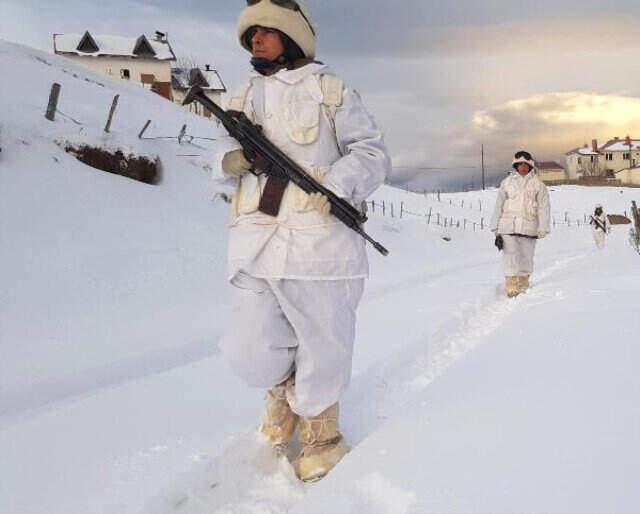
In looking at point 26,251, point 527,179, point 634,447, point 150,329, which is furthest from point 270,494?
point 527,179

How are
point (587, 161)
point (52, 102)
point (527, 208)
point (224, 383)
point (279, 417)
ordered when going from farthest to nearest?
point (587, 161)
point (52, 102)
point (527, 208)
point (224, 383)
point (279, 417)

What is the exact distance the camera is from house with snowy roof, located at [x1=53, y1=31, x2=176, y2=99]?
48.0 metres

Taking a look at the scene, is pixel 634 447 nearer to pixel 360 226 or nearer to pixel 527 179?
pixel 360 226

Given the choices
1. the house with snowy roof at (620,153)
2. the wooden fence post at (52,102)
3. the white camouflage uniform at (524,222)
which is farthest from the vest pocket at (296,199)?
the house with snowy roof at (620,153)

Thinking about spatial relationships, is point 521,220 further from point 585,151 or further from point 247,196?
point 585,151

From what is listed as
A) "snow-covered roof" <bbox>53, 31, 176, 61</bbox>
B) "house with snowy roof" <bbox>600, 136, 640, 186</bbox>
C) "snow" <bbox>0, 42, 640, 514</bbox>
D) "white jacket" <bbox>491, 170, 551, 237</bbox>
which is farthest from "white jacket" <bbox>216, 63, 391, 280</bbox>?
"house with snowy roof" <bbox>600, 136, 640, 186</bbox>

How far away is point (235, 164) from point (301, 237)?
415 mm

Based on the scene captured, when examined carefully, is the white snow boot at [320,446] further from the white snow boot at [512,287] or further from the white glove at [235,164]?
the white snow boot at [512,287]

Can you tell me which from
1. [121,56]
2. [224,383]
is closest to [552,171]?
[121,56]

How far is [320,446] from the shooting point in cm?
258

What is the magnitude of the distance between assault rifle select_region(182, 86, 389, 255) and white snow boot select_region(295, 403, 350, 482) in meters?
0.79

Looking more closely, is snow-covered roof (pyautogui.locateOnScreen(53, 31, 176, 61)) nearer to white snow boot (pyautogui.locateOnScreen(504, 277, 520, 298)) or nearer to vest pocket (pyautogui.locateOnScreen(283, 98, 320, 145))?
white snow boot (pyautogui.locateOnScreen(504, 277, 520, 298))

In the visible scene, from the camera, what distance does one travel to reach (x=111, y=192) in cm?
916

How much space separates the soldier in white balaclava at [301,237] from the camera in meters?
2.53
